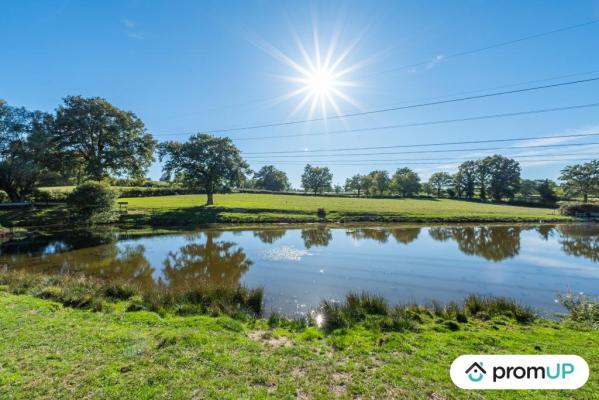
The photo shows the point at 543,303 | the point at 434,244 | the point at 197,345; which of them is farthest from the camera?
the point at 434,244

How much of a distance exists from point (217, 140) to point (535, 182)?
106m

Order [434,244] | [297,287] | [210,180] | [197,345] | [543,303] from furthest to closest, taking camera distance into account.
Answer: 1. [210,180]
2. [434,244]
3. [297,287]
4. [543,303]
5. [197,345]

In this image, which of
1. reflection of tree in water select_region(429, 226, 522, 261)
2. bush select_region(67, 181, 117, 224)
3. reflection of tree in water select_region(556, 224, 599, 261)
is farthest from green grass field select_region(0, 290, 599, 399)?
bush select_region(67, 181, 117, 224)

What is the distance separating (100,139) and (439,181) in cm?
10163

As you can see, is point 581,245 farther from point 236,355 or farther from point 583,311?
point 236,355

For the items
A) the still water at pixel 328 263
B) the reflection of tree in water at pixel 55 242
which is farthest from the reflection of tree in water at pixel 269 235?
the reflection of tree in water at pixel 55 242

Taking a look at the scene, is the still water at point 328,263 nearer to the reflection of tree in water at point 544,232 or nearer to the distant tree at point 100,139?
the reflection of tree in water at point 544,232

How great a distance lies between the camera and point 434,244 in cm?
2111

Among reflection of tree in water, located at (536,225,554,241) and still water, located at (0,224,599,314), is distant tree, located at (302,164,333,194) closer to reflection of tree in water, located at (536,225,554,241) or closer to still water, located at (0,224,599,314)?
reflection of tree in water, located at (536,225,554,241)

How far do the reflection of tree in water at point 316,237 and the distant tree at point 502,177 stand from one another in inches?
3054

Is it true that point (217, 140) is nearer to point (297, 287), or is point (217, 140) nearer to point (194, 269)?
point (194, 269)

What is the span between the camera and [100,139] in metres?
33.6

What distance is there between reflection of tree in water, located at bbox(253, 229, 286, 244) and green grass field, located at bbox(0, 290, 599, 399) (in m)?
15.0

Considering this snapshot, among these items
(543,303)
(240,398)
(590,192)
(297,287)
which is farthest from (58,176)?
(590,192)
